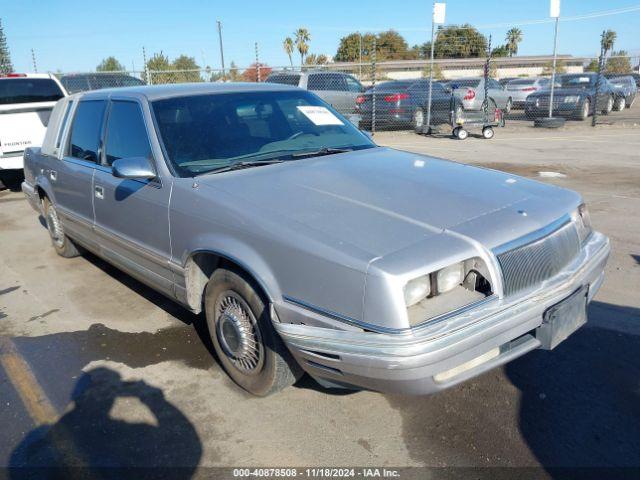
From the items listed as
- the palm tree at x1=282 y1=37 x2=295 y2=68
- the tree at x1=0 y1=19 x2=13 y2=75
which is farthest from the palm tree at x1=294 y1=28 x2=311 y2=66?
the tree at x1=0 y1=19 x2=13 y2=75

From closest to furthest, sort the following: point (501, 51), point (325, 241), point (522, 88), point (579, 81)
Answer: point (325, 241)
point (579, 81)
point (522, 88)
point (501, 51)

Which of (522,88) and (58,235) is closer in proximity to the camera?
(58,235)

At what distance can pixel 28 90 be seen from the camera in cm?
952

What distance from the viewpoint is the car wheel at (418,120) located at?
16.0 metres

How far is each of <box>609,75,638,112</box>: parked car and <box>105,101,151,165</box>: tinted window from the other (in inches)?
849

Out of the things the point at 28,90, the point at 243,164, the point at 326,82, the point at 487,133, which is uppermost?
the point at 28,90

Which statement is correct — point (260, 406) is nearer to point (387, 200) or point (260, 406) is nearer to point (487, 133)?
point (387, 200)

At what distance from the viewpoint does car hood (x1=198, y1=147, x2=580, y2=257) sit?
2609mm

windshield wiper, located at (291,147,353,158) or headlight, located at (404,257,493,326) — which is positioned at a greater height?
windshield wiper, located at (291,147,353,158)

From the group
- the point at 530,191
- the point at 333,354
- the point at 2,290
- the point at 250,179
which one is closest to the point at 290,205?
the point at 250,179

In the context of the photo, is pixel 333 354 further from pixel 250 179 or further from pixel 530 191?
pixel 530 191

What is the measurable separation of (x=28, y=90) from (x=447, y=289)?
9.41 m

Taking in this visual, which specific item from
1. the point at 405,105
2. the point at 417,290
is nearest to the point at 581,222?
the point at 417,290

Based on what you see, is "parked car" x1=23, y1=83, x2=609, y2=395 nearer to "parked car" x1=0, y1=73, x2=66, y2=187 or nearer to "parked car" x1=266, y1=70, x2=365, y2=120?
"parked car" x1=0, y1=73, x2=66, y2=187
